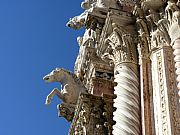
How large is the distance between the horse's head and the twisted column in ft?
10.1

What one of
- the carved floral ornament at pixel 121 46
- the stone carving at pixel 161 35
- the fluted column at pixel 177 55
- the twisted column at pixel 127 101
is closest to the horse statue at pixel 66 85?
the carved floral ornament at pixel 121 46

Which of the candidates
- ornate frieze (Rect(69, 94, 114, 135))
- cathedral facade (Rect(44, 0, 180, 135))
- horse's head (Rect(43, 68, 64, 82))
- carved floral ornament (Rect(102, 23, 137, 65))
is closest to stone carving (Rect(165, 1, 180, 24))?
cathedral facade (Rect(44, 0, 180, 135))

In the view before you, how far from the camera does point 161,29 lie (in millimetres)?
8445

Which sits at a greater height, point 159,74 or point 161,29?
point 161,29

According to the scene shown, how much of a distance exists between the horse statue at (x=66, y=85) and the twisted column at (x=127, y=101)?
295 centimetres

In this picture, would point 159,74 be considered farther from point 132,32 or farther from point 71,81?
point 71,81

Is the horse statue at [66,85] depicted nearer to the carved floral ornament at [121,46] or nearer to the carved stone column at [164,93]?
the carved floral ornament at [121,46]

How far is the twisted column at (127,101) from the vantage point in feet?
25.1

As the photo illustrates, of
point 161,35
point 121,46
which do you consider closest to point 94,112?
point 121,46

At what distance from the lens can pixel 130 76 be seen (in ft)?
28.0

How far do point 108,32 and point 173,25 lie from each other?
2046 mm

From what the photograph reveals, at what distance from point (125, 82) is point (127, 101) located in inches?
17.9

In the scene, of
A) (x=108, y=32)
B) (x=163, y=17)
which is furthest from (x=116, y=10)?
(x=163, y=17)

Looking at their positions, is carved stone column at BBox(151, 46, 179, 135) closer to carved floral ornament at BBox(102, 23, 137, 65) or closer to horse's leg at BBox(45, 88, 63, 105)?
carved floral ornament at BBox(102, 23, 137, 65)
